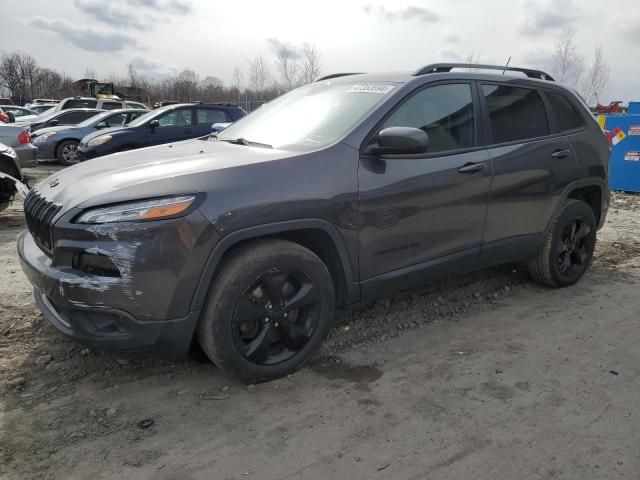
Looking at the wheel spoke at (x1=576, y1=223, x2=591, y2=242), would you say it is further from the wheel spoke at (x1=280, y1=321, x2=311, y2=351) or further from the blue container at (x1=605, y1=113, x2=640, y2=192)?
the blue container at (x1=605, y1=113, x2=640, y2=192)

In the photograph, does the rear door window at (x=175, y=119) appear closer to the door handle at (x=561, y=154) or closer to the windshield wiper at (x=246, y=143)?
the windshield wiper at (x=246, y=143)

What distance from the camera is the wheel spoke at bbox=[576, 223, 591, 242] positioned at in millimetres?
4621

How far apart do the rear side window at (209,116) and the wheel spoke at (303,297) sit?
908cm

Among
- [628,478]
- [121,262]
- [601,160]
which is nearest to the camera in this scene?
[628,478]

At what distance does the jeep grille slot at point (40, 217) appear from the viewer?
8.86 ft

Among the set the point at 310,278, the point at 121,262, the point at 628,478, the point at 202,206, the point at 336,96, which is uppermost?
the point at 336,96

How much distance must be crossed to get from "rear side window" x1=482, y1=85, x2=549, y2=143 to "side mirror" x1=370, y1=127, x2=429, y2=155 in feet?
3.36

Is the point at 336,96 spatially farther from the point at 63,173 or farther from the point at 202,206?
the point at 63,173

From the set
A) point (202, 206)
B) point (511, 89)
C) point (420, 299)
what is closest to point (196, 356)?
point (202, 206)

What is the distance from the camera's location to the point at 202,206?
258 cm

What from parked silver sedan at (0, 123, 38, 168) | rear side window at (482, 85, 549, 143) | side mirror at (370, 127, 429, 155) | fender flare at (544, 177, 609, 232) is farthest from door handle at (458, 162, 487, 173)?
parked silver sedan at (0, 123, 38, 168)

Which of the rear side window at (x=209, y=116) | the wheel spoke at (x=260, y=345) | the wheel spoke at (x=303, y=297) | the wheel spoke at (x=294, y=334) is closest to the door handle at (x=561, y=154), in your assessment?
the wheel spoke at (x=303, y=297)

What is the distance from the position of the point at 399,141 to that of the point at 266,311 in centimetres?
122

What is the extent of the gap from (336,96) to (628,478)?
8.91 feet
